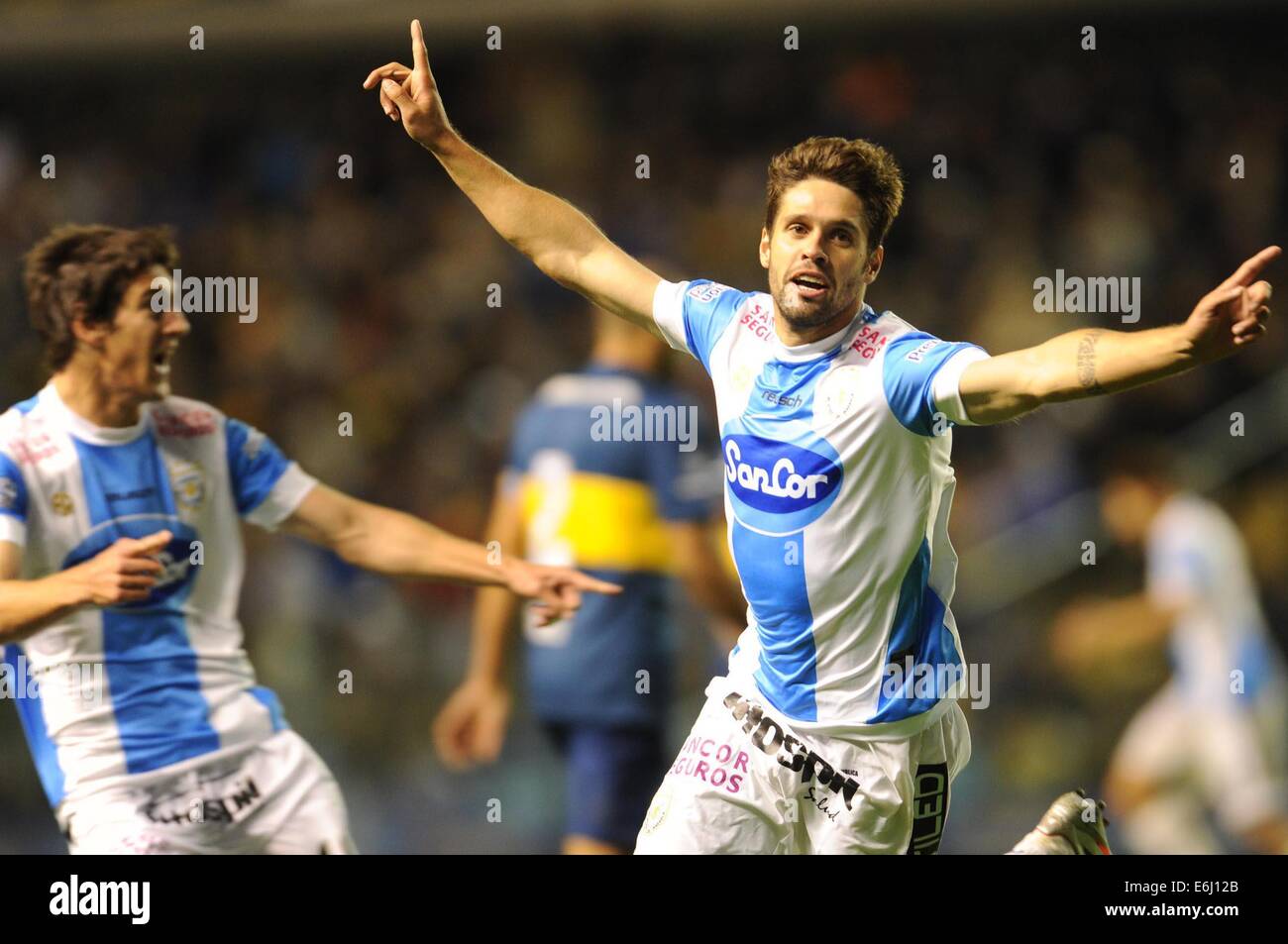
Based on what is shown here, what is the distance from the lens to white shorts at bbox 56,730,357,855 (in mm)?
4941

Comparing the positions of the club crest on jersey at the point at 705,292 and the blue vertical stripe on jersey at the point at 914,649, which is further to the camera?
the club crest on jersey at the point at 705,292

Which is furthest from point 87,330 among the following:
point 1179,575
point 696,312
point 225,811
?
point 1179,575

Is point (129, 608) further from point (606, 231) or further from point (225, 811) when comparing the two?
point (606, 231)

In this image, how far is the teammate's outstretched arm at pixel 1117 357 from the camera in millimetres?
3812

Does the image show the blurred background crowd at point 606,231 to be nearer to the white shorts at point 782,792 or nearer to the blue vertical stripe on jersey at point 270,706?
the blue vertical stripe on jersey at point 270,706

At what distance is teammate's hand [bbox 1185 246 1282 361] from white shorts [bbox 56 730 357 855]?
2855 millimetres

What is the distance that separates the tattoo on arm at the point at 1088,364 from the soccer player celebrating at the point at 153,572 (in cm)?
169

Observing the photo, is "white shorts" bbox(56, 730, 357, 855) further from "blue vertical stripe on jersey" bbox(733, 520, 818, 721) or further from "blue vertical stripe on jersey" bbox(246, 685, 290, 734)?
"blue vertical stripe on jersey" bbox(733, 520, 818, 721)

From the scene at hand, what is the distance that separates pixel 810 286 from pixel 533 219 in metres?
1.05

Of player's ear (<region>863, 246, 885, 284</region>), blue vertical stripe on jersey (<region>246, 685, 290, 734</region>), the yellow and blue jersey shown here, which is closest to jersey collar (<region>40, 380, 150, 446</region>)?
blue vertical stripe on jersey (<region>246, 685, 290, 734</region>)

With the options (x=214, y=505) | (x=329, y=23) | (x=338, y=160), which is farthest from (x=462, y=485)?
(x=214, y=505)

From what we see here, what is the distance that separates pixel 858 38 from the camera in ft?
41.4

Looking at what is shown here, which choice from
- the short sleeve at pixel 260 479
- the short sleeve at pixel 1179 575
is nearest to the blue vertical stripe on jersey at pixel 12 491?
the short sleeve at pixel 260 479

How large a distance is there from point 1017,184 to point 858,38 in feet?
5.61
